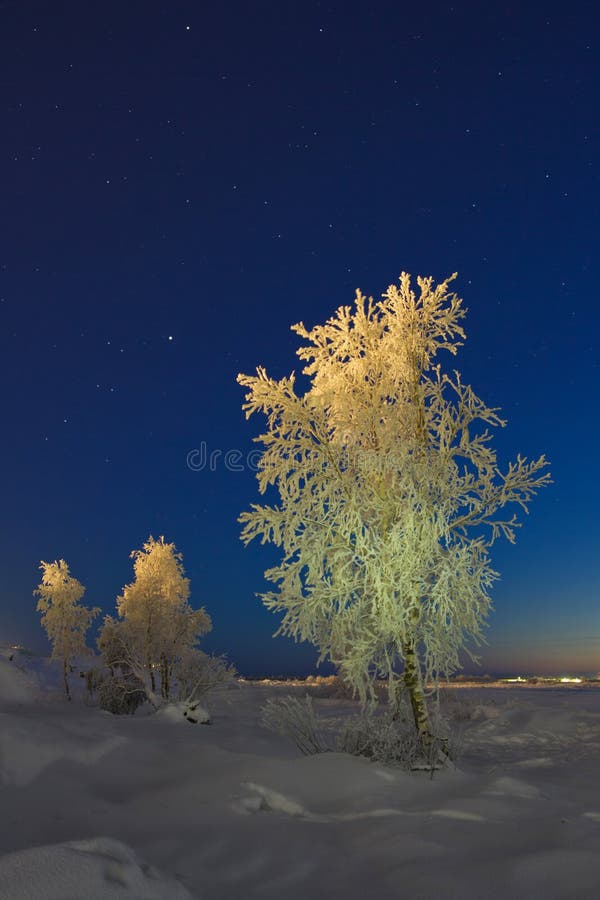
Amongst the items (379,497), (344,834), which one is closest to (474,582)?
(379,497)

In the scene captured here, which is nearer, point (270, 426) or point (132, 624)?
point (270, 426)

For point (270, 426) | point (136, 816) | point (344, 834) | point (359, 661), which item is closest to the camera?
point (344, 834)

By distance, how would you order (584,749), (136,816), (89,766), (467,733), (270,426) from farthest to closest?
(467,733) → (584,749) → (270,426) → (89,766) → (136,816)

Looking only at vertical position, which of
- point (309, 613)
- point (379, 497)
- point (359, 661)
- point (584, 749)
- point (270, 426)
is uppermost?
point (270, 426)

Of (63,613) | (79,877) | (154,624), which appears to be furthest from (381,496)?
(63,613)

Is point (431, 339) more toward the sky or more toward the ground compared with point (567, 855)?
more toward the sky

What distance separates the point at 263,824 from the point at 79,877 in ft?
9.50

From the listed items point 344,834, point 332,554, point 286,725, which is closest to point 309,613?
point 332,554

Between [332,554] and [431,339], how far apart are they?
3.54m

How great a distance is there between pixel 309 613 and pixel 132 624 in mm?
14703

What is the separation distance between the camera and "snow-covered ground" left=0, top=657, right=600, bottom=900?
3443 mm

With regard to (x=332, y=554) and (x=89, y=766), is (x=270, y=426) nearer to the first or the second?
(x=332, y=554)

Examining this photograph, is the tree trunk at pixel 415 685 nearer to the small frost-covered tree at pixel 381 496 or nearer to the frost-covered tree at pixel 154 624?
the small frost-covered tree at pixel 381 496

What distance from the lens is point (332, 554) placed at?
8.97 metres
